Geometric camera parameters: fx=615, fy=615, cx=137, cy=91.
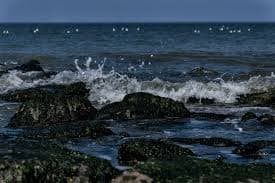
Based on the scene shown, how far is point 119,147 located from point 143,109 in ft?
16.1

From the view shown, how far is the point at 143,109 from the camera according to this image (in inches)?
693

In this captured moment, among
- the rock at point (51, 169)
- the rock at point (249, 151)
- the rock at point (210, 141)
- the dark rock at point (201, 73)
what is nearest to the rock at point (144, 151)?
the rock at point (249, 151)

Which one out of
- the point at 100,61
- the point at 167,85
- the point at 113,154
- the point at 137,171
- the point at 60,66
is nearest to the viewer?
the point at 137,171

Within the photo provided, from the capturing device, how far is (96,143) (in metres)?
13.6

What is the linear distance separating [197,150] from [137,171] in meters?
5.52

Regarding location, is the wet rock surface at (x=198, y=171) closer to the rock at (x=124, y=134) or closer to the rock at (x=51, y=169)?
the rock at (x=51, y=169)

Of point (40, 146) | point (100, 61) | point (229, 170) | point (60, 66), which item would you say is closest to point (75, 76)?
point (60, 66)

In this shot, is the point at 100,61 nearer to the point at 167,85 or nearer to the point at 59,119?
the point at 167,85

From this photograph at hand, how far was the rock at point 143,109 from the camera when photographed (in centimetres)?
1744

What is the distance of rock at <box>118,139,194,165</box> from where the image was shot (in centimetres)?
1135

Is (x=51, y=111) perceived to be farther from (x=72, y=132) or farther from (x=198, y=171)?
(x=198, y=171)

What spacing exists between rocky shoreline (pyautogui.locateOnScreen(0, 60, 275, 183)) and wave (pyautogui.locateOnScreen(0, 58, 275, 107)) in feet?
2.77

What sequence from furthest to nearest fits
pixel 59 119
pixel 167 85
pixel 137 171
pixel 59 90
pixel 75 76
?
pixel 75 76, pixel 167 85, pixel 59 90, pixel 59 119, pixel 137 171

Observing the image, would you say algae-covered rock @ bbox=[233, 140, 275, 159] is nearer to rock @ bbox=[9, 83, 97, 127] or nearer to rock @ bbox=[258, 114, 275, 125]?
rock @ bbox=[258, 114, 275, 125]
